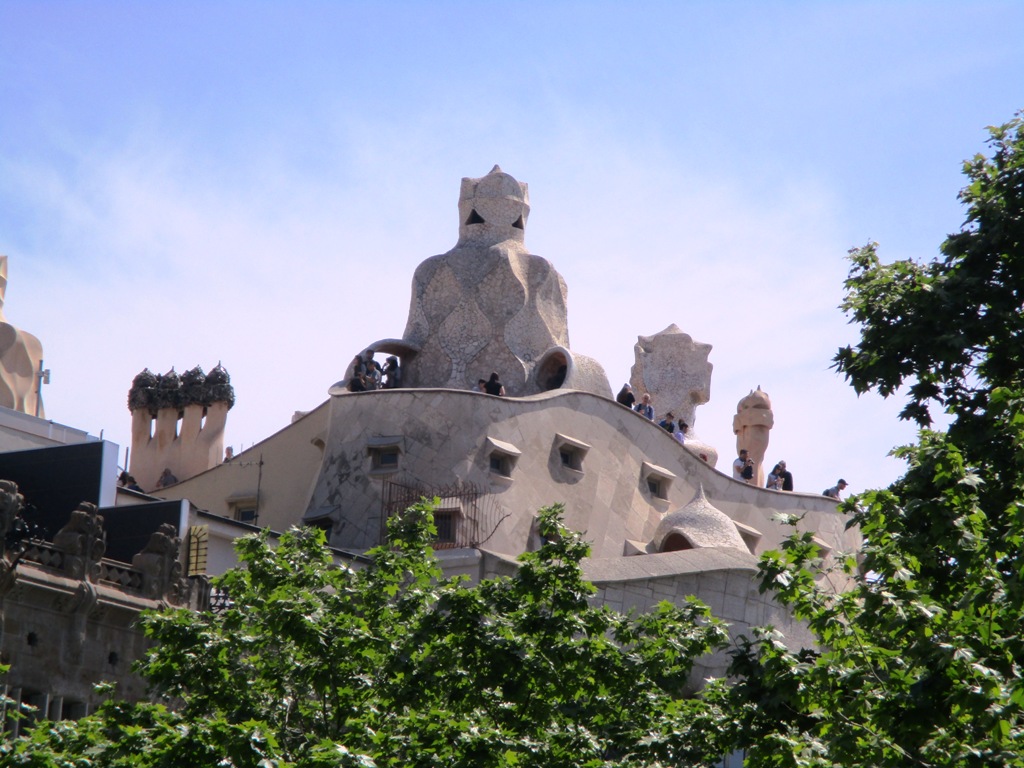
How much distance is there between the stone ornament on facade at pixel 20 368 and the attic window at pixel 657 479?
11360mm

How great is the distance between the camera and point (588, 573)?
28.3 meters

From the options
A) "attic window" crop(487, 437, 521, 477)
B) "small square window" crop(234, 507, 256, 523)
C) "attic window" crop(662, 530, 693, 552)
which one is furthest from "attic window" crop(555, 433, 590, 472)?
"small square window" crop(234, 507, 256, 523)

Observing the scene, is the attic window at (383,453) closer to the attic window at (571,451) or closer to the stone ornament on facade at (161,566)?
the attic window at (571,451)

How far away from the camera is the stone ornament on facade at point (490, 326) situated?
1391 inches

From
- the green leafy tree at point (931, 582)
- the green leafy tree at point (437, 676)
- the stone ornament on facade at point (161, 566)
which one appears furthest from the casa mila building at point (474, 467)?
the green leafy tree at point (931, 582)

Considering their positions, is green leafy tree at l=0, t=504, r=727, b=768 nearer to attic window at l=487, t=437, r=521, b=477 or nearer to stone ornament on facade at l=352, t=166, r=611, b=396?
attic window at l=487, t=437, r=521, b=477

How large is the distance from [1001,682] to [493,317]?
2514 centimetres

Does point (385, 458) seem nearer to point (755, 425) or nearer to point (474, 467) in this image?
point (474, 467)

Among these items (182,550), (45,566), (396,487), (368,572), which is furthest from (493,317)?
(368,572)

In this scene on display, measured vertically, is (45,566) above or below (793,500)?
below

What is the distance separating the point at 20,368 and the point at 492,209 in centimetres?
1002

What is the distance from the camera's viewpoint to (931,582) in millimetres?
12984

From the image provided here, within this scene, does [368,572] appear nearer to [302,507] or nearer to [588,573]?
[588,573]

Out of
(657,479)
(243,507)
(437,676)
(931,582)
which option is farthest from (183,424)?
(931,582)
